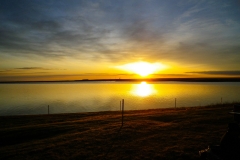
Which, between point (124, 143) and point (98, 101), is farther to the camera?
point (98, 101)

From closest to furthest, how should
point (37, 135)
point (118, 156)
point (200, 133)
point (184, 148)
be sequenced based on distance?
point (118, 156) → point (184, 148) → point (200, 133) → point (37, 135)

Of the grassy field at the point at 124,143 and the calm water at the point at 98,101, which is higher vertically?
the grassy field at the point at 124,143

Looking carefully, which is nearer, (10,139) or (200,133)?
(200,133)

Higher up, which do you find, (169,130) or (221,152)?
(221,152)

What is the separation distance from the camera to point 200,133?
12.7 meters

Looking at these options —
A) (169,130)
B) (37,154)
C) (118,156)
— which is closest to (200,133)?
(169,130)

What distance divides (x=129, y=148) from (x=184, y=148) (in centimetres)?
316

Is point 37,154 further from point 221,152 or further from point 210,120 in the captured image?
point 210,120

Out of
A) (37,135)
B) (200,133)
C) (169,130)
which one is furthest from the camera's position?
(37,135)

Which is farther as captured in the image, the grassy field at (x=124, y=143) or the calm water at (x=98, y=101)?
the calm water at (x=98, y=101)

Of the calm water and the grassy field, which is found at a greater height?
the grassy field

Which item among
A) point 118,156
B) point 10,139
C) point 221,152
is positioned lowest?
point 10,139

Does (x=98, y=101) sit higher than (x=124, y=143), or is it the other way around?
(x=124, y=143)

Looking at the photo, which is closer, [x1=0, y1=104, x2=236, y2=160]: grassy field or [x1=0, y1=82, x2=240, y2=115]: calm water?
[x1=0, y1=104, x2=236, y2=160]: grassy field
